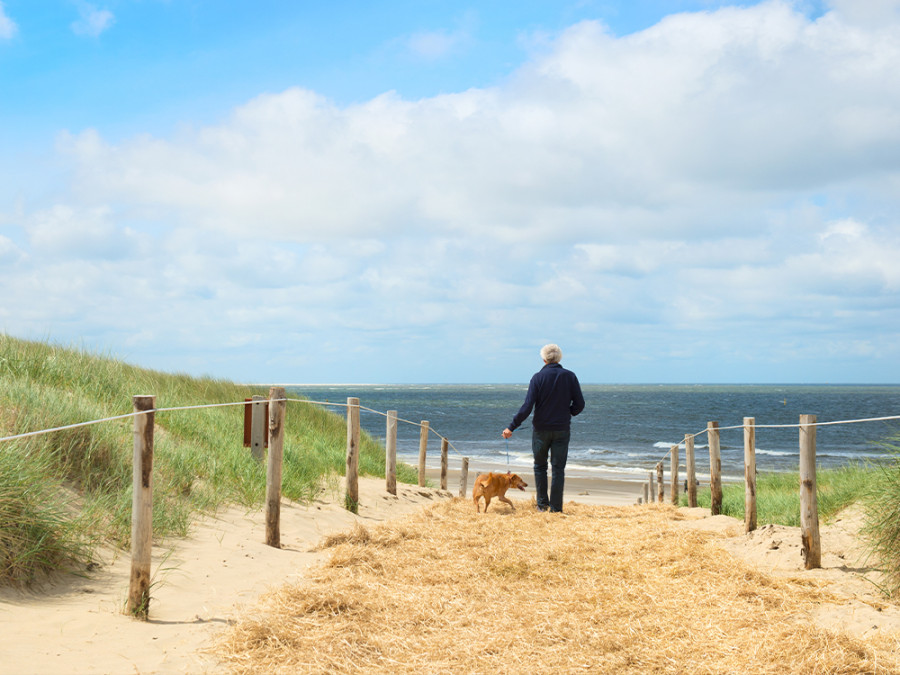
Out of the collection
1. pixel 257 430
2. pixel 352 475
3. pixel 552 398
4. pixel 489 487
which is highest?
pixel 552 398

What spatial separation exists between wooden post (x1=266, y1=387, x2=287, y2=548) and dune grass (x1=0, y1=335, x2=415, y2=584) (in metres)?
0.80

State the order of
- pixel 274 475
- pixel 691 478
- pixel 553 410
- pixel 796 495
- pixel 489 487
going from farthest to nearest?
pixel 691 478, pixel 796 495, pixel 489 487, pixel 553 410, pixel 274 475

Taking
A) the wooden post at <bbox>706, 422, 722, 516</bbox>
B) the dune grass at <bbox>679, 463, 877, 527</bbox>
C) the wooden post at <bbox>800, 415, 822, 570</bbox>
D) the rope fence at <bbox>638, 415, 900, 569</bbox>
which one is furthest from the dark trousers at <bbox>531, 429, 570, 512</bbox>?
the wooden post at <bbox>800, 415, 822, 570</bbox>

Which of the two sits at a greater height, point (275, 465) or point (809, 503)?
point (275, 465)

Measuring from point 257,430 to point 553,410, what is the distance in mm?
3725

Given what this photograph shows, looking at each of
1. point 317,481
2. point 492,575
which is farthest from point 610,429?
point 492,575

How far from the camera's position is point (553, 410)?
344 inches

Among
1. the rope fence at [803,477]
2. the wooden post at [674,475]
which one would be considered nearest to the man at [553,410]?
the rope fence at [803,477]

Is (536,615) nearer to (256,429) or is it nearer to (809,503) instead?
(809,503)

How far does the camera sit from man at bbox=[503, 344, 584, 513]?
873cm

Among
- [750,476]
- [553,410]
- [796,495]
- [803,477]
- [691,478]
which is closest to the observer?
[803,477]

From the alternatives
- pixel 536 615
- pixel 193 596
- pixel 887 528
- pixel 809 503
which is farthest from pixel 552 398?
pixel 193 596

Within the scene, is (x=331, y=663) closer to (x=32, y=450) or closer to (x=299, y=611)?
(x=299, y=611)

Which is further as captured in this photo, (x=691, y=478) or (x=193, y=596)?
(x=691, y=478)
